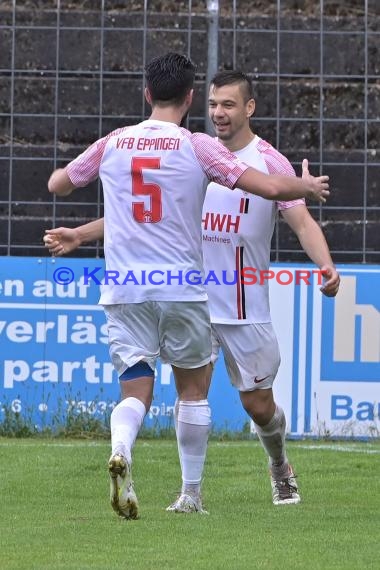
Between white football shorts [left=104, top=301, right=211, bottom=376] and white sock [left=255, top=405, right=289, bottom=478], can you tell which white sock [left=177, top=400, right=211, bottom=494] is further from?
white sock [left=255, top=405, right=289, bottom=478]

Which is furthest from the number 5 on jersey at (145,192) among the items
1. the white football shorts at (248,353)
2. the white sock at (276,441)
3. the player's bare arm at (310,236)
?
the white sock at (276,441)

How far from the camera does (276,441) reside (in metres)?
7.08

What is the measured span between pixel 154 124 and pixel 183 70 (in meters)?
0.25

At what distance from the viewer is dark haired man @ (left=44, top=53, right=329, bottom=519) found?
6109 mm

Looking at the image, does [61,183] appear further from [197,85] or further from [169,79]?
[197,85]

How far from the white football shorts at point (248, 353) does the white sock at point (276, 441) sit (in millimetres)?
167

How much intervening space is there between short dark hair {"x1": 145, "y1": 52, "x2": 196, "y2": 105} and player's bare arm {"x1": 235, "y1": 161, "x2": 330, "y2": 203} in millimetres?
448

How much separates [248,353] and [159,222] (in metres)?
1.15

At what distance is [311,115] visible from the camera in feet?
38.1

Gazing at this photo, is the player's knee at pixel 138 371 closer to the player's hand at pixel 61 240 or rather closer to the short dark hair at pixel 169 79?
the player's hand at pixel 61 240

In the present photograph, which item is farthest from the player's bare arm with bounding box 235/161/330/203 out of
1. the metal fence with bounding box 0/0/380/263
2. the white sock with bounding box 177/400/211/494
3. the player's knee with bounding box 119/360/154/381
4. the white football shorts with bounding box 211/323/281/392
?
the metal fence with bounding box 0/0/380/263

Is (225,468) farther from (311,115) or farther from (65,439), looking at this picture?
(311,115)

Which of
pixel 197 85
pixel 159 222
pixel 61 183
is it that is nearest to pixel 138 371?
pixel 159 222

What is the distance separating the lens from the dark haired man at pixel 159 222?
611cm
